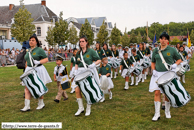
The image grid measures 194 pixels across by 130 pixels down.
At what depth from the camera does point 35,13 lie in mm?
49688

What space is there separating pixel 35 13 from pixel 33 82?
4710cm

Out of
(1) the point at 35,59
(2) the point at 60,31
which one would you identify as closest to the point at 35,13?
(2) the point at 60,31

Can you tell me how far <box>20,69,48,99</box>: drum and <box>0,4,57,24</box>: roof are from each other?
44.2 meters

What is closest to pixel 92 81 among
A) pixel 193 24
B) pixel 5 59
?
pixel 5 59

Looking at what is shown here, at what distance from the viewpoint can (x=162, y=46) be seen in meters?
5.55

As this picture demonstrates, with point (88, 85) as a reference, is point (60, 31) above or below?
above

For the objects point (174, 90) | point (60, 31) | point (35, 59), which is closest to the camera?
point (174, 90)

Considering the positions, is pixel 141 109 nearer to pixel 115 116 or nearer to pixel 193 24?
pixel 115 116

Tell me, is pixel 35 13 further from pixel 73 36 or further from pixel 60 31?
pixel 60 31

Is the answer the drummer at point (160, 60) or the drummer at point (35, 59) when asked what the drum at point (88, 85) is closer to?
the drummer at point (35, 59)

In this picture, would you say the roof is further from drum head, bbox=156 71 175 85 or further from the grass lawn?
drum head, bbox=156 71 175 85

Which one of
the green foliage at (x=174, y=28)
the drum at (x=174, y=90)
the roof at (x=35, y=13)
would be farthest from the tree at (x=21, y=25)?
the green foliage at (x=174, y=28)

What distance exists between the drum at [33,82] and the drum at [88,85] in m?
1.24

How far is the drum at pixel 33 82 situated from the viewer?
5.99 m
